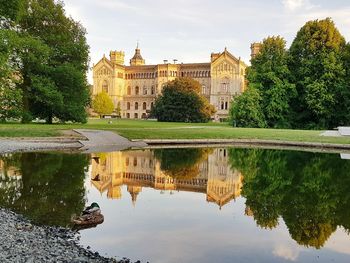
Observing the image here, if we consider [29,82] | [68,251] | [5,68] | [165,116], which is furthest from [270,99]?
[68,251]

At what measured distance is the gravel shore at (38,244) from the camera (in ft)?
18.2

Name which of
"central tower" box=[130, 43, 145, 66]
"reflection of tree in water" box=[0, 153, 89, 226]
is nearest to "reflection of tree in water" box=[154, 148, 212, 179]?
"reflection of tree in water" box=[0, 153, 89, 226]

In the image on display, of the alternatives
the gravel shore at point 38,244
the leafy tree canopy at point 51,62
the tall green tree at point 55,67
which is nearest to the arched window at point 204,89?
the leafy tree canopy at point 51,62

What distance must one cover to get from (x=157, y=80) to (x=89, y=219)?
83.3 metres

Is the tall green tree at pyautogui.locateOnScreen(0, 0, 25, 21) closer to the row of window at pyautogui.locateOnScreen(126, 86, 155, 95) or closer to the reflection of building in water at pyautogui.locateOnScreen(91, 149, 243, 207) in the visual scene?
the reflection of building in water at pyautogui.locateOnScreen(91, 149, 243, 207)

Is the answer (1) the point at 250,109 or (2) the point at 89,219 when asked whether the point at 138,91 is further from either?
(2) the point at 89,219

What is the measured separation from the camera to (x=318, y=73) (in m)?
44.2

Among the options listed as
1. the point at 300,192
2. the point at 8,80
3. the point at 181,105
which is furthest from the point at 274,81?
the point at 300,192

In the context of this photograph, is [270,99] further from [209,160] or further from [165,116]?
[209,160]

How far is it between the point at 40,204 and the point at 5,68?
1612cm

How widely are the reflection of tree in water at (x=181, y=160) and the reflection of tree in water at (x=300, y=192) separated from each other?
69.2 inches

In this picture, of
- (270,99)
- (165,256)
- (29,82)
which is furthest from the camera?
(270,99)

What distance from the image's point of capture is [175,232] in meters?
7.72

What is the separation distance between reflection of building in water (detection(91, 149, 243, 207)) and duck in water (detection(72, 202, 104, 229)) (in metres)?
2.22
